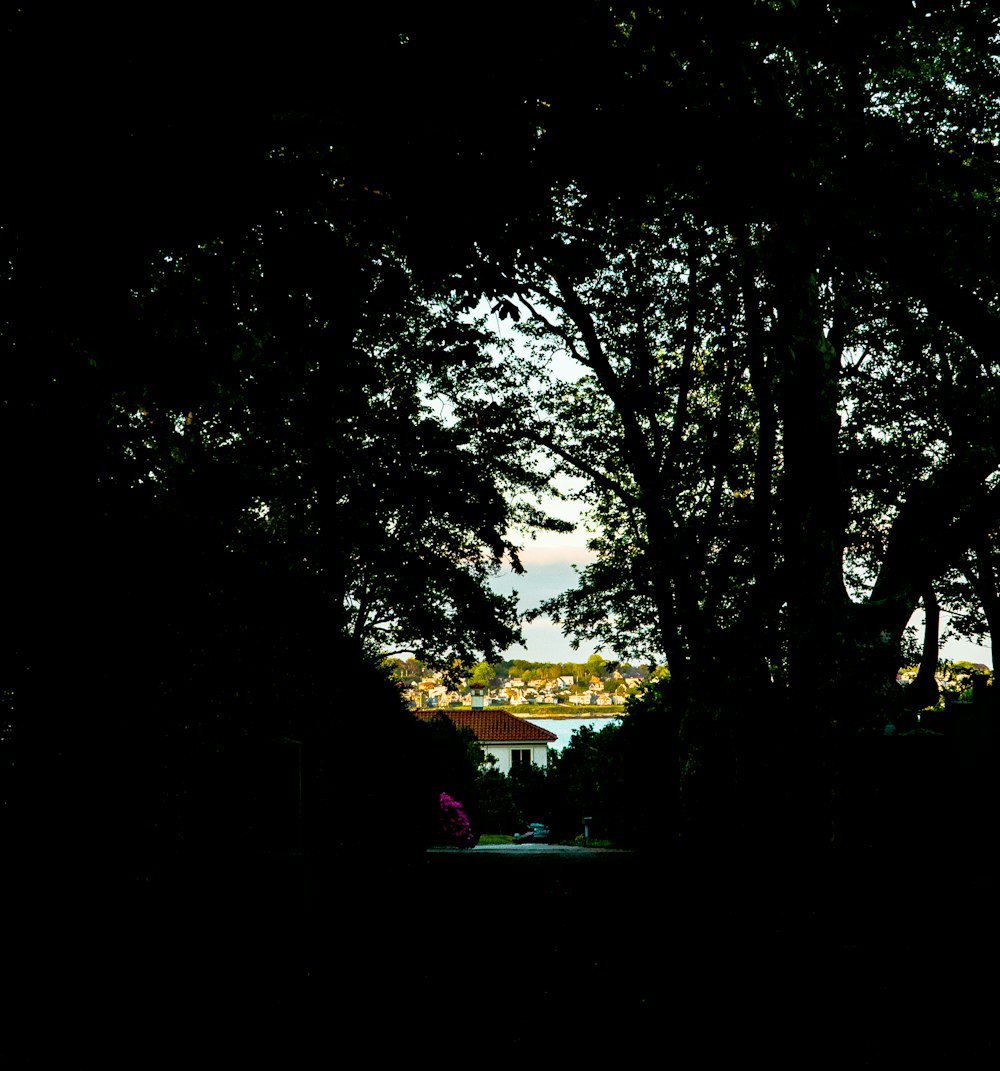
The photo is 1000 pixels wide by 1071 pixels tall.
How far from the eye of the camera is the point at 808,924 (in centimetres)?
730

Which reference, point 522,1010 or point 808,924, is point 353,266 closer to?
point 522,1010

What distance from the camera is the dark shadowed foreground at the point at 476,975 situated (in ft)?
11.9

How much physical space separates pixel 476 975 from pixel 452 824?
20.7 metres

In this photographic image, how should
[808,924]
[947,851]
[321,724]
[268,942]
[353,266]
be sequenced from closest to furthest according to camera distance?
[353,266]
[268,942]
[808,924]
[947,851]
[321,724]

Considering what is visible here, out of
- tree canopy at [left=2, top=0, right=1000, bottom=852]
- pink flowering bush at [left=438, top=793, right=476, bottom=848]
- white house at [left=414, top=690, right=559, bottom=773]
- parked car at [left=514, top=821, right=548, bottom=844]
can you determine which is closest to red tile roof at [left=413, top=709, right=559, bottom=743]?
white house at [left=414, top=690, right=559, bottom=773]

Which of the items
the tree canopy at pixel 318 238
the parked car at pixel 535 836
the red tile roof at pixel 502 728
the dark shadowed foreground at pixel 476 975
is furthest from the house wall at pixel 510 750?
the dark shadowed foreground at pixel 476 975

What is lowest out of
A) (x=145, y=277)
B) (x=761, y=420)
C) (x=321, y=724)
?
(x=321, y=724)

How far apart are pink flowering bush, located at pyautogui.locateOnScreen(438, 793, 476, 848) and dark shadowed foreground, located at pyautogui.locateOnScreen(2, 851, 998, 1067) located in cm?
1569

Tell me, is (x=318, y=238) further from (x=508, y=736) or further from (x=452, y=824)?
(x=508, y=736)

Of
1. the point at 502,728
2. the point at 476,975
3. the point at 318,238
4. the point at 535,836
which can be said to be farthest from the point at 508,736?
the point at 318,238

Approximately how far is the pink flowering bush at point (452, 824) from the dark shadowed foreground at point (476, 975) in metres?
15.7

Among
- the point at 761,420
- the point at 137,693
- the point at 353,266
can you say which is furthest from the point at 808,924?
the point at 761,420

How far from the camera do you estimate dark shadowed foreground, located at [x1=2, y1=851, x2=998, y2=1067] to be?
3.62m

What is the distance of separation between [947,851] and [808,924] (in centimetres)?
560
